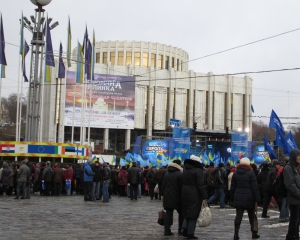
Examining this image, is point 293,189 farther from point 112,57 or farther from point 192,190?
point 112,57

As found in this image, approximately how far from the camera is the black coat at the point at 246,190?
30.6 feet

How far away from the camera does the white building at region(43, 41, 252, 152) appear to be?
68375 mm

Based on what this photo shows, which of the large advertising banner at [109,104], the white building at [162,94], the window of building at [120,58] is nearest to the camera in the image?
the large advertising banner at [109,104]

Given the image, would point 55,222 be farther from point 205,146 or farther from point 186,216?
point 205,146

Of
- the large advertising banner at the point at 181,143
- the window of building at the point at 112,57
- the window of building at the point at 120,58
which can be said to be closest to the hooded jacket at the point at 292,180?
the large advertising banner at the point at 181,143

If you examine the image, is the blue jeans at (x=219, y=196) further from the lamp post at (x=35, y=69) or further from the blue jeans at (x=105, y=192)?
the lamp post at (x=35, y=69)

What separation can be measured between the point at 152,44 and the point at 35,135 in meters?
48.2

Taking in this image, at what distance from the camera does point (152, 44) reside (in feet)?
252

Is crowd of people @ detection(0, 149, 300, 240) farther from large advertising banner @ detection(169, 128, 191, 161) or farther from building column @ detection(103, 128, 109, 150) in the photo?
building column @ detection(103, 128, 109, 150)

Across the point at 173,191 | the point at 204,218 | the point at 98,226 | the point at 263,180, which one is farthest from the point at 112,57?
the point at 204,218

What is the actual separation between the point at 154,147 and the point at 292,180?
39873mm

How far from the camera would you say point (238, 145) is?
1896 inches

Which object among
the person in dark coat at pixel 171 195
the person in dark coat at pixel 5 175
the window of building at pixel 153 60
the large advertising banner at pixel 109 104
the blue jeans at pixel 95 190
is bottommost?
the blue jeans at pixel 95 190

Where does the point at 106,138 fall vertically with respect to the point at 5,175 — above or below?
above
